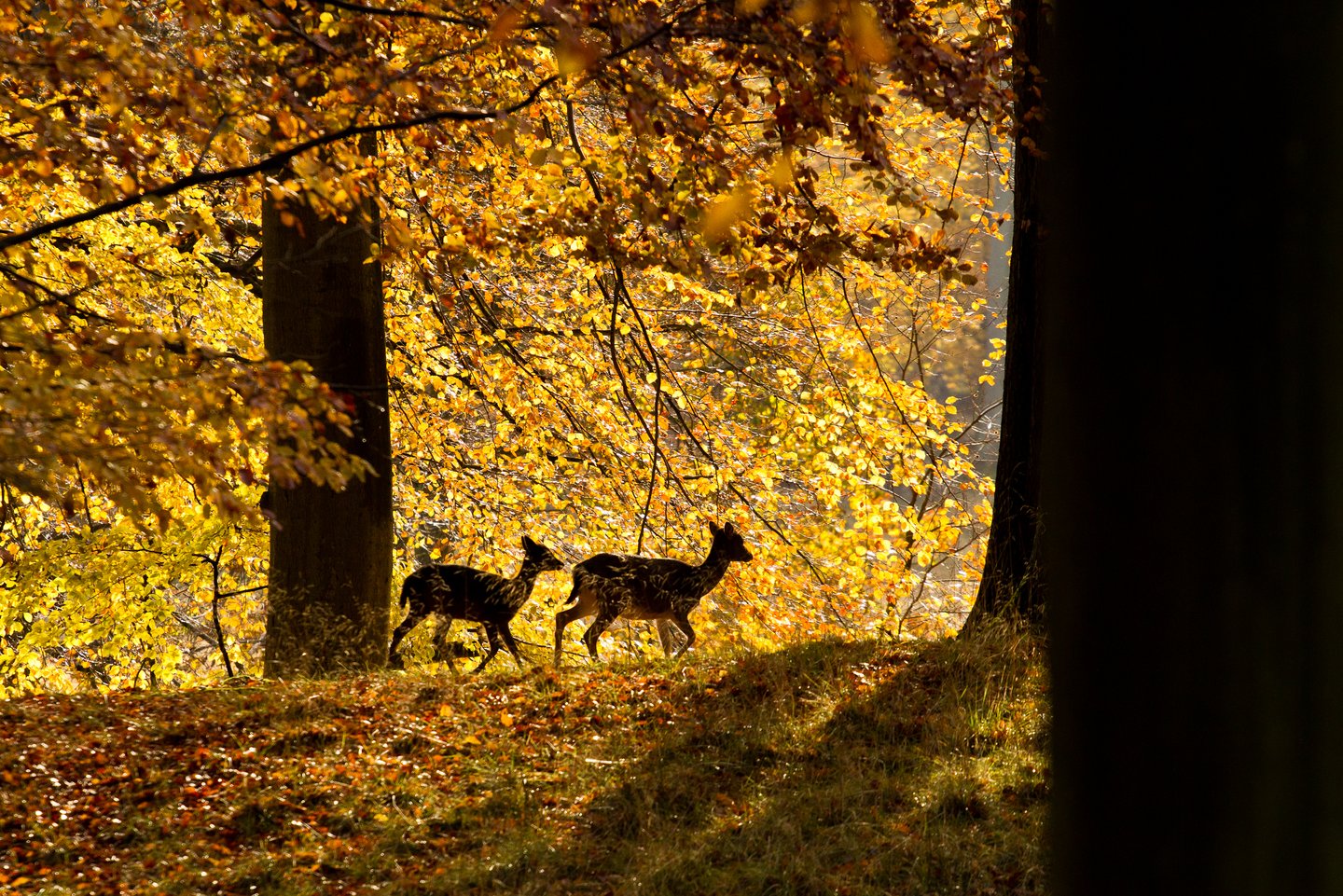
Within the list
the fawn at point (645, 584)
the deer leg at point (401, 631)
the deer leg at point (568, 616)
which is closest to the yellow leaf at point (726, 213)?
the fawn at point (645, 584)

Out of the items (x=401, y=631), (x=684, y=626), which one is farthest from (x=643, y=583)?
(x=401, y=631)

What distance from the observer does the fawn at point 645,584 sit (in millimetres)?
7504

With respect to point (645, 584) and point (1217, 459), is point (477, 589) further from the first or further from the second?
point (1217, 459)

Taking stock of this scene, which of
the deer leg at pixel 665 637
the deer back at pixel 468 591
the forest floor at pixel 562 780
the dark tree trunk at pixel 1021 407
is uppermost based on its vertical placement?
the dark tree trunk at pixel 1021 407

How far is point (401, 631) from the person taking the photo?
8.09 metres

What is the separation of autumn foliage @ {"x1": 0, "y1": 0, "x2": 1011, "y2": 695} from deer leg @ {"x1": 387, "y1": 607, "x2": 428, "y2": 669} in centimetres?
136

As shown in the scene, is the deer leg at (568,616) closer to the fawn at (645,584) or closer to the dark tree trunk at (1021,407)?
the fawn at (645,584)

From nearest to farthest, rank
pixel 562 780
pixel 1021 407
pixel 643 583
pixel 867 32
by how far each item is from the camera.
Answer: pixel 867 32
pixel 562 780
pixel 1021 407
pixel 643 583

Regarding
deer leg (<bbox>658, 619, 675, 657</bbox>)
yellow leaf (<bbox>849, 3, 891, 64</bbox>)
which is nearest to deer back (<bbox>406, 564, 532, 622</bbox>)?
deer leg (<bbox>658, 619, 675, 657</bbox>)

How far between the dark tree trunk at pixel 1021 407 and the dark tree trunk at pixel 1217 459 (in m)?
5.04

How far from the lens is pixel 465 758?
611 centimetres

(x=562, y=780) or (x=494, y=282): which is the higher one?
(x=494, y=282)

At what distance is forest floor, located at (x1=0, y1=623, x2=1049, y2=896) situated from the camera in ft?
16.0

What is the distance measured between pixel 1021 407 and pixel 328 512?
4.43 meters
